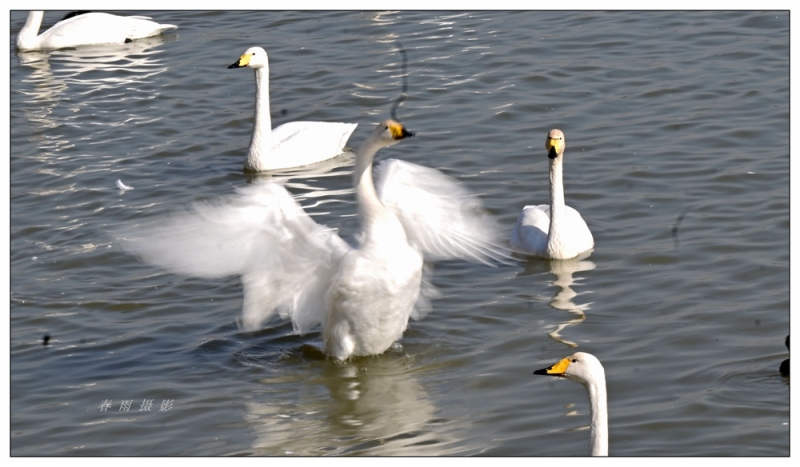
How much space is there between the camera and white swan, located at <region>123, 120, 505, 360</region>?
706 centimetres

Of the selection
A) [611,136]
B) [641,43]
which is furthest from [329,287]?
[641,43]

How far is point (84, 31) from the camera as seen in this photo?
1623cm

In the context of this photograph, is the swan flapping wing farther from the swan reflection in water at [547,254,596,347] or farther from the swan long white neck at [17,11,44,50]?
the swan long white neck at [17,11,44,50]

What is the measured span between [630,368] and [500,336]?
3.15 feet

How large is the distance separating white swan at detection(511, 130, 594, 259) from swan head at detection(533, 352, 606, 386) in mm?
3381

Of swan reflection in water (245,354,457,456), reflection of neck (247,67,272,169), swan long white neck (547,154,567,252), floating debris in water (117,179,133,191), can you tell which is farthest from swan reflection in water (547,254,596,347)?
floating debris in water (117,179,133,191)

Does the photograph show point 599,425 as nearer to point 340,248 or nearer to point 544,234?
point 340,248

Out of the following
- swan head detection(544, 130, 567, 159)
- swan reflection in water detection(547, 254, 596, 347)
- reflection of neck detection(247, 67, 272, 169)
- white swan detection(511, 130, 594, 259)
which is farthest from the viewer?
reflection of neck detection(247, 67, 272, 169)

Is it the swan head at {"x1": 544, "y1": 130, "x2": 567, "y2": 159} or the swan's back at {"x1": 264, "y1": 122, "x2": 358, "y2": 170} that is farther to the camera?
the swan's back at {"x1": 264, "y1": 122, "x2": 358, "y2": 170}

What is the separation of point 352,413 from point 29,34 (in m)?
10.5

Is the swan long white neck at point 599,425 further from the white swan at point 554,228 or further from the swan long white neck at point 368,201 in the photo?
the white swan at point 554,228

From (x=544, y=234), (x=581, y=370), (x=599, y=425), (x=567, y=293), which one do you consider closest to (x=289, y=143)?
(x=544, y=234)

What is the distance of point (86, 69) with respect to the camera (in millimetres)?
15438

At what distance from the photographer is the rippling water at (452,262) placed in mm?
7141
